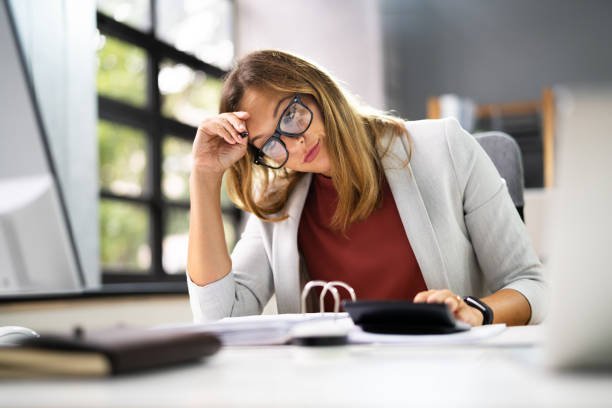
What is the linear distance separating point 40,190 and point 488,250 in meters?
0.95

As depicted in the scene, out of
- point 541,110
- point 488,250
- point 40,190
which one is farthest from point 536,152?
point 40,190

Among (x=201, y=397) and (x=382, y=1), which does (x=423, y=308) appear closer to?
(x=201, y=397)

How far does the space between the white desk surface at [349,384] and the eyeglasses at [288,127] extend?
2.78 ft

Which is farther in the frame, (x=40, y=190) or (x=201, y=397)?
(x=40, y=190)

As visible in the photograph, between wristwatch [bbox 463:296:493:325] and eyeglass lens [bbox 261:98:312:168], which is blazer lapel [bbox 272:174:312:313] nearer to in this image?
eyeglass lens [bbox 261:98:312:168]

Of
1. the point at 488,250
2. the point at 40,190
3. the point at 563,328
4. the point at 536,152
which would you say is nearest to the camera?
the point at 563,328

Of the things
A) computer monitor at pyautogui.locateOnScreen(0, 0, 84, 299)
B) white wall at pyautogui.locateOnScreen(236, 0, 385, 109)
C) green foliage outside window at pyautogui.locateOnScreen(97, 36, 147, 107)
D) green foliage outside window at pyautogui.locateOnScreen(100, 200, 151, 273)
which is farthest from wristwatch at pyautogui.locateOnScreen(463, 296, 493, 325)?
white wall at pyautogui.locateOnScreen(236, 0, 385, 109)

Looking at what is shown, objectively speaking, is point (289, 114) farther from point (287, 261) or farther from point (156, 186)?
point (156, 186)

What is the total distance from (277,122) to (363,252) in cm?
38

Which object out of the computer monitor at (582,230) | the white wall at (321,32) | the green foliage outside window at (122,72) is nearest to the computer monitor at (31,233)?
the computer monitor at (582,230)

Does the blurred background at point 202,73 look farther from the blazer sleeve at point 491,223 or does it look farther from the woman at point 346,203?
the blazer sleeve at point 491,223

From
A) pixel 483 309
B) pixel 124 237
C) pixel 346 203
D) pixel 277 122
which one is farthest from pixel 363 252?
pixel 124 237

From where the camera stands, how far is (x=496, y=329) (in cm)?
90

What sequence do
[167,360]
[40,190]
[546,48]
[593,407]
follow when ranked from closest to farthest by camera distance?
1. [593,407]
2. [167,360]
3. [40,190]
4. [546,48]
